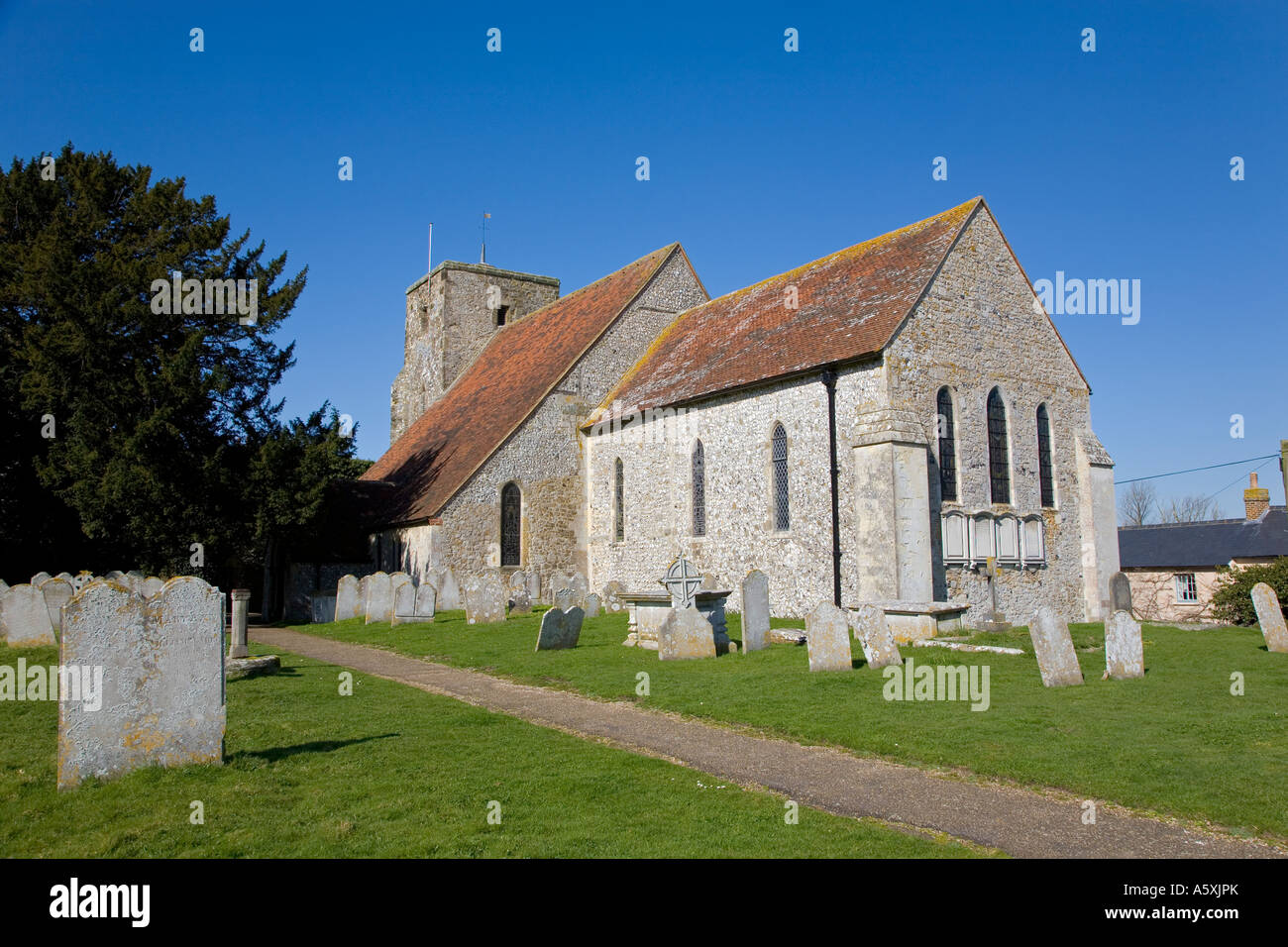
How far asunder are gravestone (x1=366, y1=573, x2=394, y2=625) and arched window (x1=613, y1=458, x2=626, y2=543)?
652 centimetres

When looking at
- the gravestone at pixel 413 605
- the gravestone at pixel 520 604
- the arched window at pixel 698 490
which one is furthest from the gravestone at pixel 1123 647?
the gravestone at pixel 520 604

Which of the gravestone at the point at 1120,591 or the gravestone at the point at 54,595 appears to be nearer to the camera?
the gravestone at the point at 54,595

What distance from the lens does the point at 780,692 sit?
430 inches

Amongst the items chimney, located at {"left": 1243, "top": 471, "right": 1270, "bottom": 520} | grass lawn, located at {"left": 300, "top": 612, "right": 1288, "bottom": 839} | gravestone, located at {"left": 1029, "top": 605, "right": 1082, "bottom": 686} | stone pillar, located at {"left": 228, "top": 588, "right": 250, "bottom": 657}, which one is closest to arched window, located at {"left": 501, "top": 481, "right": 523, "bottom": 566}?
grass lawn, located at {"left": 300, "top": 612, "right": 1288, "bottom": 839}

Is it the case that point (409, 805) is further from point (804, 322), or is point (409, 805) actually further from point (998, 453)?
point (804, 322)

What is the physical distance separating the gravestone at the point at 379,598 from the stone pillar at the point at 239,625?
22.5 ft

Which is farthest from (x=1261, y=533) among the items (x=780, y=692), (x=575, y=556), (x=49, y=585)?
(x=49, y=585)

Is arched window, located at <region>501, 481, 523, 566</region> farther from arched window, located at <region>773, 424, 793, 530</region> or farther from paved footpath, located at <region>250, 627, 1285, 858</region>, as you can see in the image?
paved footpath, located at <region>250, 627, 1285, 858</region>

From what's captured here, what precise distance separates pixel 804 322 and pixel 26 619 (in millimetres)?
17273

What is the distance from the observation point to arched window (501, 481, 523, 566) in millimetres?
24562

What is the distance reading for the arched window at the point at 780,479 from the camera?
19.6 meters

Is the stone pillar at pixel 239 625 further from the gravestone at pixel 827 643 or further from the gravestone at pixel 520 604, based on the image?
the gravestone at pixel 520 604

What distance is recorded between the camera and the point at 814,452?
18.6m
